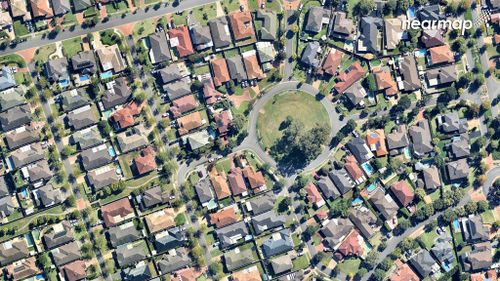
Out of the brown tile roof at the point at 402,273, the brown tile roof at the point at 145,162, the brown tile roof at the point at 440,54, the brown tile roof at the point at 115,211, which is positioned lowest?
the brown tile roof at the point at 402,273

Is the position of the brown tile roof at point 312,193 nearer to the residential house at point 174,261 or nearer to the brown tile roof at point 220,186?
the brown tile roof at point 220,186

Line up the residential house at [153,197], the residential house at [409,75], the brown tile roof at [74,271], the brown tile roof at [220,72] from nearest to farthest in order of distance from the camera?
1. the brown tile roof at [74,271]
2. the residential house at [153,197]
3. the brown tile roof at [220,72]
4. the residential house at [409,75]

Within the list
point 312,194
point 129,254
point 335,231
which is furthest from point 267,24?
point 129,254

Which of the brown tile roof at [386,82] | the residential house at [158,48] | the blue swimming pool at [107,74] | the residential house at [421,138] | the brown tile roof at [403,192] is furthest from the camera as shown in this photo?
the brown tile roof at [386,82]

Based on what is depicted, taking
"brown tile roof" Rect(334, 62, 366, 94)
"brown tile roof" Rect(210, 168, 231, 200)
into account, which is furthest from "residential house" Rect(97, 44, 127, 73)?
"brown tile roof" Rect(334, 62, 366, 94)

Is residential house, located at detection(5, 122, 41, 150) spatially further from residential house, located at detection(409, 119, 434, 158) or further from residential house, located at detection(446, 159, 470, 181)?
residential house, located at detection(446, 159, 470, 181)

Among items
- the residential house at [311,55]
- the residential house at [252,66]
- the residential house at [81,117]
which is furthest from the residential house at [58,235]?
the residential house at [311,55]

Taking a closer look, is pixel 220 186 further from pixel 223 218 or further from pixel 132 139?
pixel 132 139
